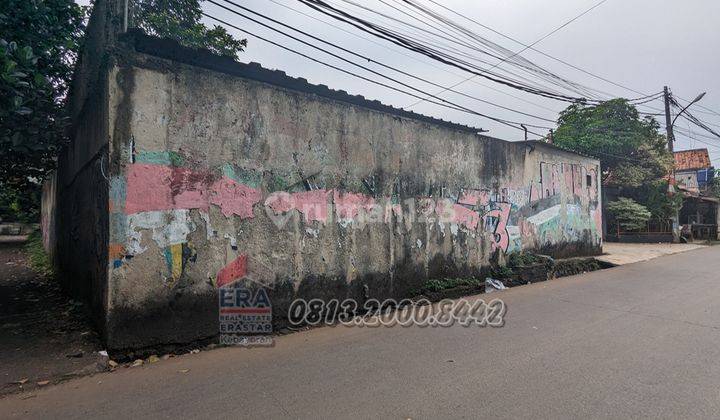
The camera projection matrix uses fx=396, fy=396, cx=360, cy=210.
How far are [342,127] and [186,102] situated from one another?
236cm

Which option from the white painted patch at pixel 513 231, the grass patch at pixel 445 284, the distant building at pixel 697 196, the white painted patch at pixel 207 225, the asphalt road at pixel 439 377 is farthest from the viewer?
the distant building at pixel 697 196

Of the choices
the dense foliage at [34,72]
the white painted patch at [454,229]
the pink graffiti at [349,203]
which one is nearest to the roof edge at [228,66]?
the dense foliage at [34,72]

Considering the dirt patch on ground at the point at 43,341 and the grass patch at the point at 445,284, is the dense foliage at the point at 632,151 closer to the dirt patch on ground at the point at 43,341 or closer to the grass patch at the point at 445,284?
the grass patch at the point at 445,284

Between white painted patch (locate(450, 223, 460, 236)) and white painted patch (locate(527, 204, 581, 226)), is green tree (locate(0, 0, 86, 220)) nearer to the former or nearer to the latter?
white painted patch (locate(450, 223, 460, 236))

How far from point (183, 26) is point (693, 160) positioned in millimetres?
34760

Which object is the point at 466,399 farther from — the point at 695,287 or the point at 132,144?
the point at 695,287

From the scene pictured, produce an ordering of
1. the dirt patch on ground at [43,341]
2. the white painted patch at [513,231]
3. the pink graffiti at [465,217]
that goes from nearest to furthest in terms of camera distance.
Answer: the dirt patch on ground at [43,341] < the pink graffiti at [465,217] < the white painted patch at [513,231]

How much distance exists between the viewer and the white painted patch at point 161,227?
4.37 meters

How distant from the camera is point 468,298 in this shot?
25.3ft

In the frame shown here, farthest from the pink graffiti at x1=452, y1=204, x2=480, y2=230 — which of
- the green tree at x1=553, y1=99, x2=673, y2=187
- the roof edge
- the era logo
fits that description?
the green tree at x1=553, y1=99, x2=673, y2=187

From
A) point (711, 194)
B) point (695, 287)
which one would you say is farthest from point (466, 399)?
point (711, 194)

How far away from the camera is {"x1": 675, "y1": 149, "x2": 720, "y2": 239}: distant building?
2317 centimetres

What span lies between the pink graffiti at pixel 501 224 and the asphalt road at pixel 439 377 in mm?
3237

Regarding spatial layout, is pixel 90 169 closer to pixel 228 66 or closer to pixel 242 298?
pixel 228 66
